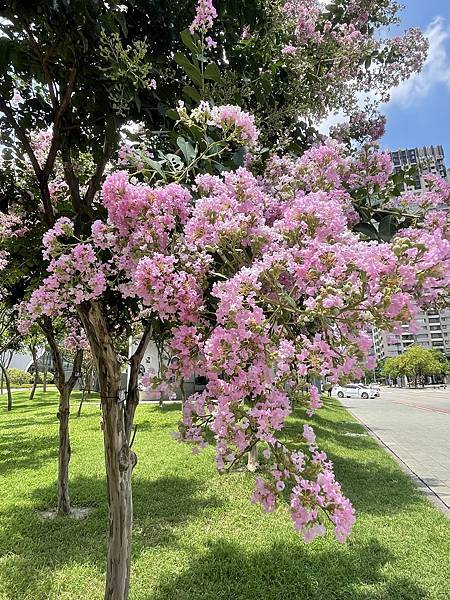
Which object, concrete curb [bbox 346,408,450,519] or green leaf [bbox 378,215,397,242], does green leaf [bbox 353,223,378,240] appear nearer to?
green leaf [bbox 378,215,397,242]

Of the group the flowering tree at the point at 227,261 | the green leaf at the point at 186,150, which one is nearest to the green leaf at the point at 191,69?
the flowering tree at the point at 227,261

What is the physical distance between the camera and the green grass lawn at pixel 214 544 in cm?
326

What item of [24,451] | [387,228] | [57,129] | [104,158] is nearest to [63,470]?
[104,158]

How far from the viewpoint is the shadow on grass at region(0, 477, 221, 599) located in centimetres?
364

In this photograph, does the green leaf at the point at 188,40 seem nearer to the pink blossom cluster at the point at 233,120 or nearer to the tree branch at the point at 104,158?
the pink blossom cluster at the point at 233,120

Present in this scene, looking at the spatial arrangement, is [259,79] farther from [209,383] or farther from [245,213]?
[209,383]

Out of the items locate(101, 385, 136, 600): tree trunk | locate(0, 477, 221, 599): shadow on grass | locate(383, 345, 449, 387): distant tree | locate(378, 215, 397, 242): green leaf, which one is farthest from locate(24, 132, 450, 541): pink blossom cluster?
locate(383, 345, 449, 387): distant tree

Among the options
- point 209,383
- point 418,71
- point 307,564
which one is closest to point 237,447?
point 209,383

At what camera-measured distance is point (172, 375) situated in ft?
4.96

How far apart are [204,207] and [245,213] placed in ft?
0.47

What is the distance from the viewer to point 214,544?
4.04 metres

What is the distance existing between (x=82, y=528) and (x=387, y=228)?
4.10 meters

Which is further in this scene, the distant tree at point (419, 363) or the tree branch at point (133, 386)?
the distant tree at point (419, 363)

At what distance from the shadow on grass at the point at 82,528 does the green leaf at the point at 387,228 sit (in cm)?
321
